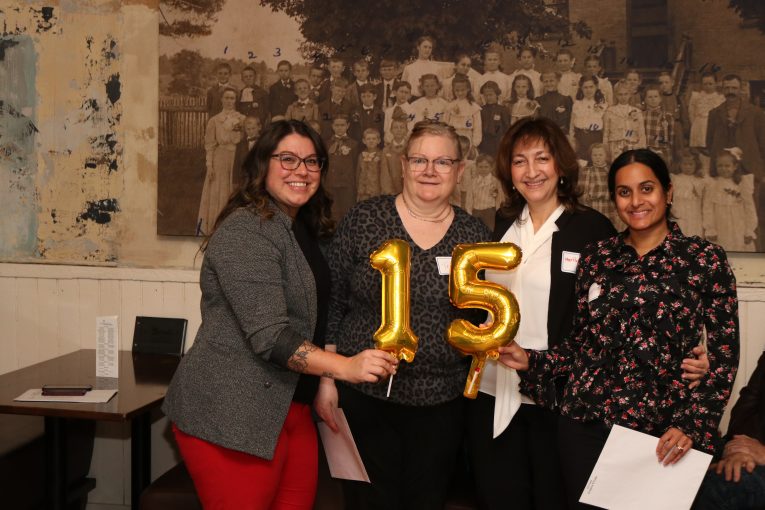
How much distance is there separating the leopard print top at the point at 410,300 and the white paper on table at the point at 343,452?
0.44ft

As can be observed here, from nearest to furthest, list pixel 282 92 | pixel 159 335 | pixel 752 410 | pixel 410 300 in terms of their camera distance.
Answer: pixel 410 300 → pixel 752 410 → pixel 282 92 → pixel 159 335

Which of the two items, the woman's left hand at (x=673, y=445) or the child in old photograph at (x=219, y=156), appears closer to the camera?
the woman's left hand at (x=673, y=445)

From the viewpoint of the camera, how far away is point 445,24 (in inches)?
118

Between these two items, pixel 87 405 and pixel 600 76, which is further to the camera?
pixel 600 76

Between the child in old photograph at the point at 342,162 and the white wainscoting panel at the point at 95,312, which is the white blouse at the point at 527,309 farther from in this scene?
the white wainscoting panel at the point at 95,312

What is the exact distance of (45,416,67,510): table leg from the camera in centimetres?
242

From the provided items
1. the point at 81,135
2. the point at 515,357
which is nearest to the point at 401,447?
the point at 515,357

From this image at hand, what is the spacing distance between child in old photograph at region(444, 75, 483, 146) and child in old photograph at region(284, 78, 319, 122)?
0.60 m

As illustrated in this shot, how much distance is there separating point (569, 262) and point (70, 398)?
173 cm

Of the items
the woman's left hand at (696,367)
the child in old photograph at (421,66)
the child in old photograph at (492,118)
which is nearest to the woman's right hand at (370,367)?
the woman's left hand at (696,367)

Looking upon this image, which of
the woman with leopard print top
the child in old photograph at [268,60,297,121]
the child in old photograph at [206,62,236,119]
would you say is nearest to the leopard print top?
the woman with leopard print top

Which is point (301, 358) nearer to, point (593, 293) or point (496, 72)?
point (593, 293)

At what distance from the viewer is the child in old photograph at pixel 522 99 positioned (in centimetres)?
296

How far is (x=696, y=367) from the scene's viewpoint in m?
1.80
